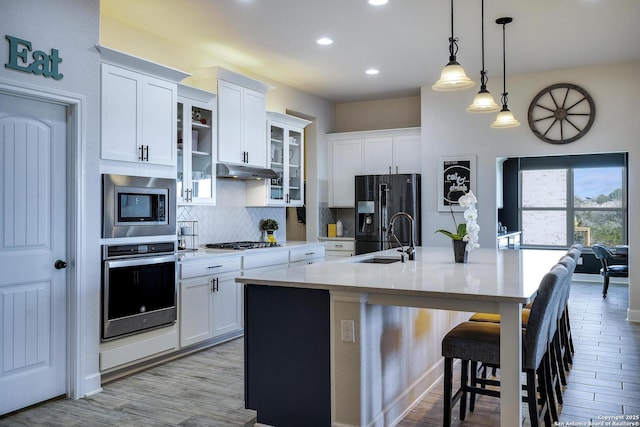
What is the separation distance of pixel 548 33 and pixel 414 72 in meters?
1.71

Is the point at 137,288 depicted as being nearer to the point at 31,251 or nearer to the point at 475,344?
the point at 31,251

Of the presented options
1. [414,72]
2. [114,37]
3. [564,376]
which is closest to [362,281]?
[564,376]

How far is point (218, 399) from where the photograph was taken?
3.42 meters

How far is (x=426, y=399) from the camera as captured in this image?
3.40m

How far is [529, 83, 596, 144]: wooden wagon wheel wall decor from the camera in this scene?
19.7 ft

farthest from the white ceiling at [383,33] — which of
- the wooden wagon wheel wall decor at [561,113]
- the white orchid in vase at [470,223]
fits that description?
the white orchid in vase at [470,223]

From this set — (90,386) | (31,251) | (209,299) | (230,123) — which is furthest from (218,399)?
(230,123)

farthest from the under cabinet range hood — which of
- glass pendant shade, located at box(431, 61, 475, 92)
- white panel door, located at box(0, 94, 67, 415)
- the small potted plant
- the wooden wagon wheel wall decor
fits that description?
the wooden wagon wheel wall decor

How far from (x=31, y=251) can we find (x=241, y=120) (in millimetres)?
2680

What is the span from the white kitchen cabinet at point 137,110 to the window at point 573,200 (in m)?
7.18

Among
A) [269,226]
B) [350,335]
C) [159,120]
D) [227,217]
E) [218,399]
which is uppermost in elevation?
[159,120]

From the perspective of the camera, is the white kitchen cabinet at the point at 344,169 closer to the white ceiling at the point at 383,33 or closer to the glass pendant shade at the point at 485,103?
the white ceiling at the point at 383,33

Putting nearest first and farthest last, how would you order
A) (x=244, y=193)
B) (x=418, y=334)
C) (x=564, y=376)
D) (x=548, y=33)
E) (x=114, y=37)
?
1. (x=418, y=334)
2. (x=564, y=376)
3. (x=114, y=37)
4. (x=548, y=33)
5. (x=244, y=193)

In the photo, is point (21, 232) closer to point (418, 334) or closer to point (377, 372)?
point (377, 372)
